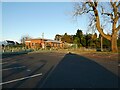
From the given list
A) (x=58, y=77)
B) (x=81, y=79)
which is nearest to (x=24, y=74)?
(x=58, y=77)

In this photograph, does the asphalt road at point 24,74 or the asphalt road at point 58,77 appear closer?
the asphalt road at point 58,77

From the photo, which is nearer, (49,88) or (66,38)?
(49,88)

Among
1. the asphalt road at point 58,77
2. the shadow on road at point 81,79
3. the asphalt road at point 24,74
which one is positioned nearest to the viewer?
the shadow on road at point 81,79

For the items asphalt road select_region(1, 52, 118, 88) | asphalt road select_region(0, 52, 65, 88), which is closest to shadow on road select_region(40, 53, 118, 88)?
asphalt road select_region(1, 52, 118, 88)

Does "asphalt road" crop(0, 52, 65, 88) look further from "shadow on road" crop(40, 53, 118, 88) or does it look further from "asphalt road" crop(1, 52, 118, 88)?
"shadow on road" crop(40, 53, 118, 88)

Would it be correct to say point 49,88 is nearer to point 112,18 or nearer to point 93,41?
point 112,18

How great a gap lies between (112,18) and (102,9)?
2489 millimetres

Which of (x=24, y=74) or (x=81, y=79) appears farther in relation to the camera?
(x=24, y=74)

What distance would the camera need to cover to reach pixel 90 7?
142 feet

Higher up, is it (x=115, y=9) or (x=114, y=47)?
(x=115, y=9)

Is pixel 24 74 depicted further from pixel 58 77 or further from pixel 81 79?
pixel 81 79

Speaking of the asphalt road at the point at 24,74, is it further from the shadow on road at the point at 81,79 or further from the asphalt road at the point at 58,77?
the shadow on road at the point at 81,79

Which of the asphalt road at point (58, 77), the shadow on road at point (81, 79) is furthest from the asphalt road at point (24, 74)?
the shadow on road at point (81, 79)

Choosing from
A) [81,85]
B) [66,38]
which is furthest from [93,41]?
[81,85]
